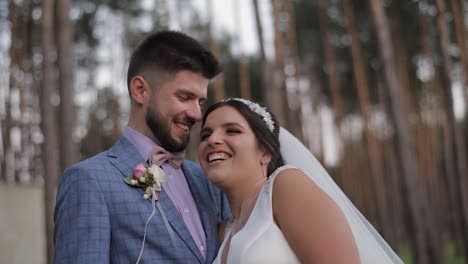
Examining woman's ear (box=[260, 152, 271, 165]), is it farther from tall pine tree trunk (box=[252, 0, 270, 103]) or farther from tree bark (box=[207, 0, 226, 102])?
tree bark (box=[207, 0, 226, 102])

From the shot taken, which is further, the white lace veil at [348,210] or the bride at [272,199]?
the white lace veil at [348,210]

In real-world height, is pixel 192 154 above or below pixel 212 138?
below

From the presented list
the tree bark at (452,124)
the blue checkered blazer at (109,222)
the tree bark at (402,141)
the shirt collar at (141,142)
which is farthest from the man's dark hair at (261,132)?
the tree bark at (452,124)

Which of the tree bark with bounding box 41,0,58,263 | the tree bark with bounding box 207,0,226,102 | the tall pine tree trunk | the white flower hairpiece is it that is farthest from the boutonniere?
the tree bark with bounding box 207,0,226,102

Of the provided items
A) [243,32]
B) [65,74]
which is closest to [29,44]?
[243,32]

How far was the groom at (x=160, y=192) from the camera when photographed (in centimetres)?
178

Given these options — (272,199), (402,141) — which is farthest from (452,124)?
(272,199)

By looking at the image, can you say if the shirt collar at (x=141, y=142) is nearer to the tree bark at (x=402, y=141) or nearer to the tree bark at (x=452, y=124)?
the tree bark at (x=402, y=141)

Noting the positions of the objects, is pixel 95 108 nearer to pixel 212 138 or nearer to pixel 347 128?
pixel 347 128

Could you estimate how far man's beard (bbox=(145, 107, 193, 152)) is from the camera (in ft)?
6.89

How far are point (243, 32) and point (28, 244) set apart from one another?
7102mm

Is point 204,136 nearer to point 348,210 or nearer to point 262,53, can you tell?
point 348,210

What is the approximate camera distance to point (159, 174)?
78.4 inches

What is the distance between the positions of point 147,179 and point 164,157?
0.22 meters
